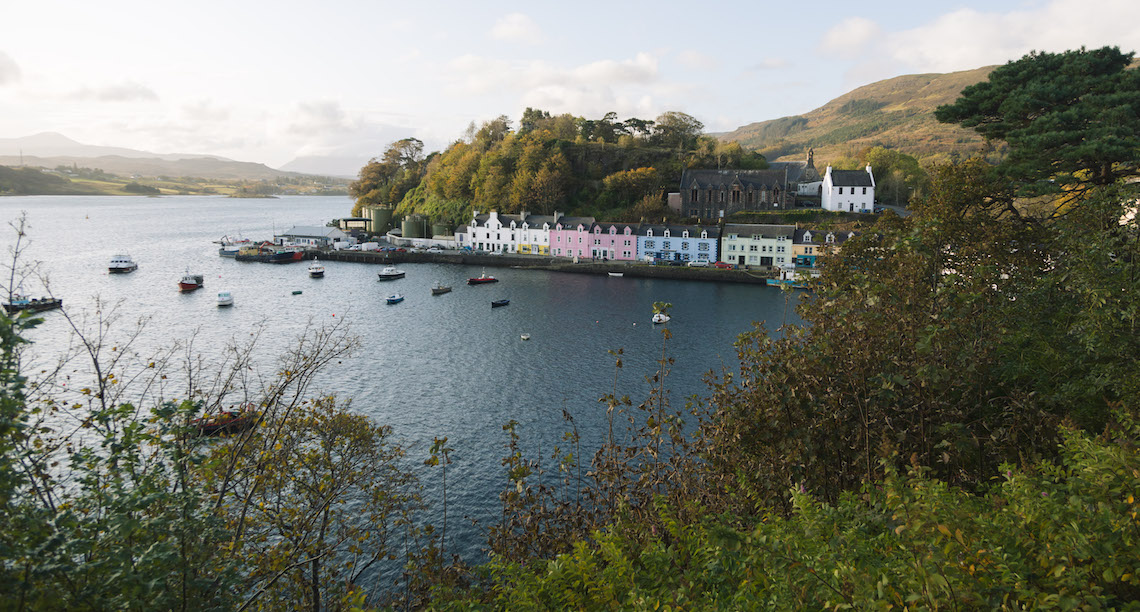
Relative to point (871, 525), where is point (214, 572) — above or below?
below

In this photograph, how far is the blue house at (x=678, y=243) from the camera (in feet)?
183

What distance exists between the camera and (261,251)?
62.7 meters

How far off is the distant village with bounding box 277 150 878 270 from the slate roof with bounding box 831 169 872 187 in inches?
3.6

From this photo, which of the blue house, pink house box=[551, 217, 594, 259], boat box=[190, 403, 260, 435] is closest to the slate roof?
the blue house

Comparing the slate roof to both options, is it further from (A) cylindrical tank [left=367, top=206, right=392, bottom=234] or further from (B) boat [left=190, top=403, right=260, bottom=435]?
(B) boat [left=190, top=403, right=260, bottom=435]

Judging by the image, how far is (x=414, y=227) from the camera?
74.4 meters

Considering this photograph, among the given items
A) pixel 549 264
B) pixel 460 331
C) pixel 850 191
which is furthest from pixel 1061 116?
pixel 850 191

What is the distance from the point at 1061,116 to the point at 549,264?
47381 millimetres

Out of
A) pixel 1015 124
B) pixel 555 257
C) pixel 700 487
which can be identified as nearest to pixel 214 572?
pixel 700 487

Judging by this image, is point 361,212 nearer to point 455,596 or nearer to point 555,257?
point 555,257

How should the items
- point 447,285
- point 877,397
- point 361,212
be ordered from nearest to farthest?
1. point 877,397
2. point 447,285
3. point 361,212

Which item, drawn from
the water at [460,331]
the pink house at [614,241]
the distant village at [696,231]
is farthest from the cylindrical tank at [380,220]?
the pink house at [614,241]

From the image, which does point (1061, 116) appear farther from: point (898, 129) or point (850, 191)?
point (898, 129)

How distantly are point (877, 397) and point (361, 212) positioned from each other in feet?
305
